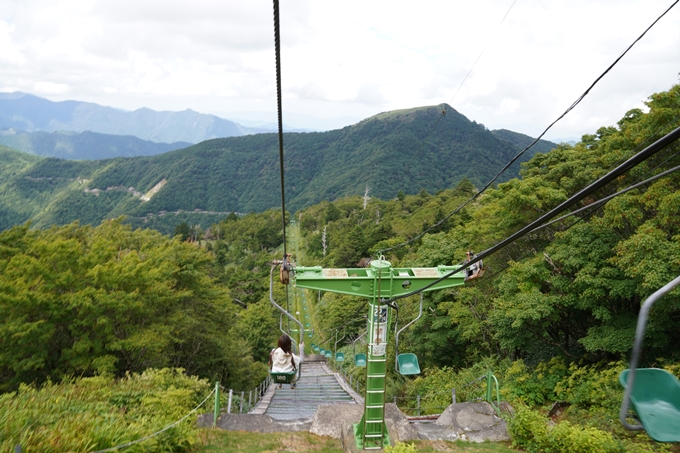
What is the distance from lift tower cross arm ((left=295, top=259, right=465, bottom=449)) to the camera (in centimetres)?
686

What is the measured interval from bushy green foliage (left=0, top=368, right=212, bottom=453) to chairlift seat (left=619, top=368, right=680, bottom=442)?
644 cm

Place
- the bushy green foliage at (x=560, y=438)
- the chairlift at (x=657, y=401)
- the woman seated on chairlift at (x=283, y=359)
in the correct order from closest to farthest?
the chairlift at (x=657, y=401)
the bushy green foliage at (x=560, y=438)
the woman seated on chairlift at (x=283, y=359)

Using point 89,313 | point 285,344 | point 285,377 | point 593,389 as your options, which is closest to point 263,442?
point 285,377

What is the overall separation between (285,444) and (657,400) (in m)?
6.67

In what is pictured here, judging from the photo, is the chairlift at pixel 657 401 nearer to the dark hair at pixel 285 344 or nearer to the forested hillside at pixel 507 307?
the forested hillside at pixel 507 307

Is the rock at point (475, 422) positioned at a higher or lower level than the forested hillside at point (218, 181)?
lower

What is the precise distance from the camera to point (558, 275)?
1217 cm

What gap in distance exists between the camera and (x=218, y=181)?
187875 millimetres

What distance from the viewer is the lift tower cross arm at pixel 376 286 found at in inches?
270

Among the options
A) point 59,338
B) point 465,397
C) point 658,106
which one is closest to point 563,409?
point 465,397

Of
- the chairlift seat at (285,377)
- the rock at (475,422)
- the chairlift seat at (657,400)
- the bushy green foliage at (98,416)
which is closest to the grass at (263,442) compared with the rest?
the bushy green foliage at (98,416)

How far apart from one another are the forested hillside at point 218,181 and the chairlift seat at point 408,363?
124747 millimetres

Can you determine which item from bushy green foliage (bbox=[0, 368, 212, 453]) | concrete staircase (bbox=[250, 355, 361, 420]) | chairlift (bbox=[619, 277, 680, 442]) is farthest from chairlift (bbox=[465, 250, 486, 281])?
bushy green foliage (bbox=[0, 368, 212, 453])

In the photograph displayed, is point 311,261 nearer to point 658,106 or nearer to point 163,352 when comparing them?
point 163,352
